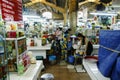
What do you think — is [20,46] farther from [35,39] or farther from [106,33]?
[35,39]

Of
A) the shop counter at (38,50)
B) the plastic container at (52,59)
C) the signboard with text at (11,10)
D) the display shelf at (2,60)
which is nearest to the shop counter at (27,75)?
the display shelf at (2,60)

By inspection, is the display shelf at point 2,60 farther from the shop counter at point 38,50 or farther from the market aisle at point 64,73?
the shop counter at point 38,50

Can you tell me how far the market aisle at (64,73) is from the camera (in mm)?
5129

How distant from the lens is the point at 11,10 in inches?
103

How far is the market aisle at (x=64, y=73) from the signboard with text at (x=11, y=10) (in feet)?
9.39

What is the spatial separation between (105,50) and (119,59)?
0.44 metres

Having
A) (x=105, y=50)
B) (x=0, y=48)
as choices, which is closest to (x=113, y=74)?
(x=105, y=50)

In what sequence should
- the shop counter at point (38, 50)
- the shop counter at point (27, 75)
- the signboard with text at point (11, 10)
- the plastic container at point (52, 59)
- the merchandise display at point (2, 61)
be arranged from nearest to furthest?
the merchandise display at point (2, 61)
the shop counter at point (27, 75)
the signboard with text at point (11, 10)
the shop counter at point (38, 50)
the plastic container at point (52, 59)

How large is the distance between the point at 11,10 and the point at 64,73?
355cm

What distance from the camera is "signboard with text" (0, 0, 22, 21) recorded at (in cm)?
233

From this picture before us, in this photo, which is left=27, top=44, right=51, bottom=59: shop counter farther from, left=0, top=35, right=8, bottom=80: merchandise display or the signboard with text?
left=0, top=35, right=8, bottom=80: merchandise display

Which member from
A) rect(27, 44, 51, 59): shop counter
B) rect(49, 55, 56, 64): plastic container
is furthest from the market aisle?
rect(27, 44, 51, 59): shop counter

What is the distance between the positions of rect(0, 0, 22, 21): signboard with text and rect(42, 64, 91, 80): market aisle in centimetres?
286

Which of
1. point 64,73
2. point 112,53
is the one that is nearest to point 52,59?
point 64,73
